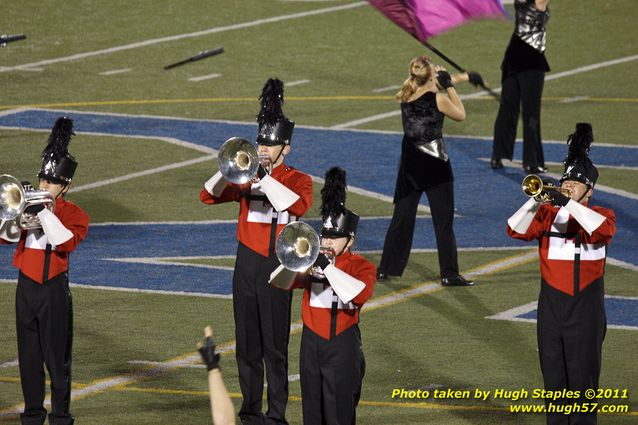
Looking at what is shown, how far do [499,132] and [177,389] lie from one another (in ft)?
25.6

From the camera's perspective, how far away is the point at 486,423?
394 inches

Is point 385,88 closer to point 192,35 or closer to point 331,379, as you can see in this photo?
point 192,35

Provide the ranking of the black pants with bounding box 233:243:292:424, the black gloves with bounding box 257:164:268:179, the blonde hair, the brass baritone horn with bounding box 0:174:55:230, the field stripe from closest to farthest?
1. the brass baritone horn with bounding box 0:174:55:230
2. the black gloves with bounding box 257:164:268:179
3. the black pants with bounding box 233:243:292:424
4. the field stripe
5. the blonde hair

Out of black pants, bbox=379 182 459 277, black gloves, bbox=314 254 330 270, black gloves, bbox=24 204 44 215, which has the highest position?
black gloves, bbox=314 254 330 270

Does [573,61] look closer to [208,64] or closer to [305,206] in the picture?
[208,64]

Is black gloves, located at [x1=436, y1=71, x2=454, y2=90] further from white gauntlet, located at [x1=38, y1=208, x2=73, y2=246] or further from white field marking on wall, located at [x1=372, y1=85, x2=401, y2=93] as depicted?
white field marking on wall, located at [x1=372, y1=85, x2=401, y2=93]

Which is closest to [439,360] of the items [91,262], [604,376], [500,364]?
[500,364]

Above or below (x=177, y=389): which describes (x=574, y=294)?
above

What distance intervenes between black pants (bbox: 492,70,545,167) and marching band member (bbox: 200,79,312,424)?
25.9 ft

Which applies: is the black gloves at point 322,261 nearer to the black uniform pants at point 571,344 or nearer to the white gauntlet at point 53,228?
the black uniform pants at point 571,344

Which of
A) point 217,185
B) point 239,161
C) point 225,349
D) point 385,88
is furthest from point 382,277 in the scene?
point 385,88

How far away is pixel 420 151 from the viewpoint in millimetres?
13336

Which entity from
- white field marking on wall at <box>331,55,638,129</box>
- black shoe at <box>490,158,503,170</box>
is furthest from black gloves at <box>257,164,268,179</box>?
white field marking on wall at <box>331,55,638,129</box>

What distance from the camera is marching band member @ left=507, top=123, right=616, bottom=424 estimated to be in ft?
30.2
